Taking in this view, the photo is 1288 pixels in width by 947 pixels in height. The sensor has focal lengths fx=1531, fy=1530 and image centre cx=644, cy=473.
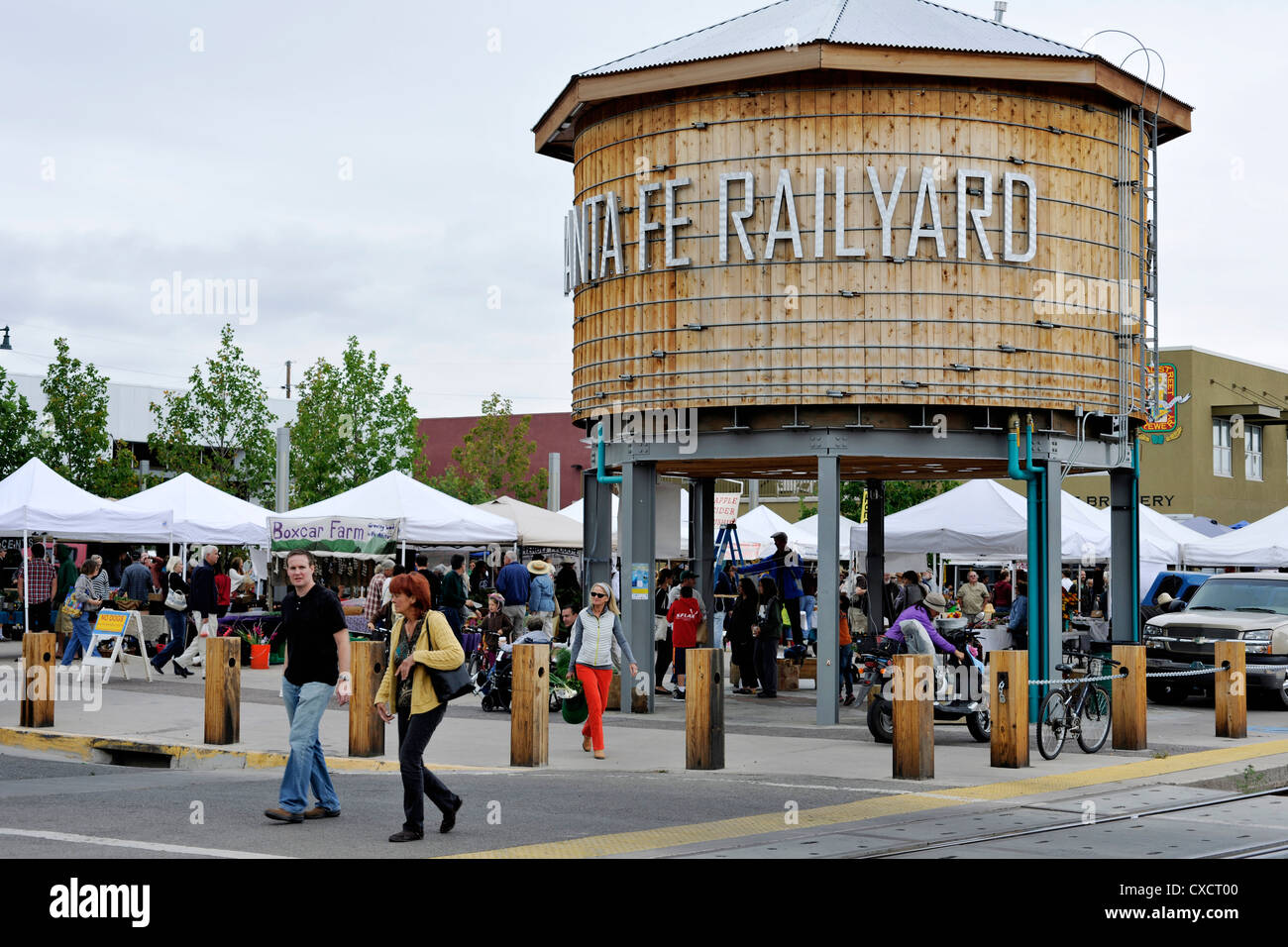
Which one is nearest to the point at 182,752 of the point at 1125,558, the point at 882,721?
the point at 882,721

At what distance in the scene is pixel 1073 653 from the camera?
1742 centimetres

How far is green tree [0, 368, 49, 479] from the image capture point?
43.1m

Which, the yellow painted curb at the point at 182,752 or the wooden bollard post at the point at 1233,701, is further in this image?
the wooden bollard post at the point at 1233,701

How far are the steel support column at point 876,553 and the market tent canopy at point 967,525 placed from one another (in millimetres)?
998

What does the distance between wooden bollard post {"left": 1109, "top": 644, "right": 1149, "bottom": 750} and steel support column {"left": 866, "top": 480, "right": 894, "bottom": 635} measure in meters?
8.89

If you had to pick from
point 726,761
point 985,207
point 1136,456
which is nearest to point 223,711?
point 726,761

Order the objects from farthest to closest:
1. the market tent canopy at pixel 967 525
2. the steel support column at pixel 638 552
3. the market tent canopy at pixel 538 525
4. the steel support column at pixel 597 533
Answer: the market tent canopy at pixel 538 525 < the market tent canopy at pixel 967 525 < the steel support column at pixel 597 533 < the steel support column at pixel 638 552

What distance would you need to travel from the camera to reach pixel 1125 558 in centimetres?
2022

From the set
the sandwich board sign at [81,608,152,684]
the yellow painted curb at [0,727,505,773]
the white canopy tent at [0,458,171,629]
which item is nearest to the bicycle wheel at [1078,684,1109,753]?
the yellow painted curb at [0,727,505,773]

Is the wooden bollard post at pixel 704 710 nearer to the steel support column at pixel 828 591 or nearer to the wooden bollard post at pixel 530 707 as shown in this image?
the wooden bollard post at pixel 530 707

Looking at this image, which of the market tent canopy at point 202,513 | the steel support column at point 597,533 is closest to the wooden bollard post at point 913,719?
the steel support column at point 597,533

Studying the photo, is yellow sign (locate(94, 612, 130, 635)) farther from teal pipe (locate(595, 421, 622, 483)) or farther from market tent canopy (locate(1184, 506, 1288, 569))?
market tent canopy (locate(1184, 506, 1288, 569))

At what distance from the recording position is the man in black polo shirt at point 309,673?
10.8 metres
